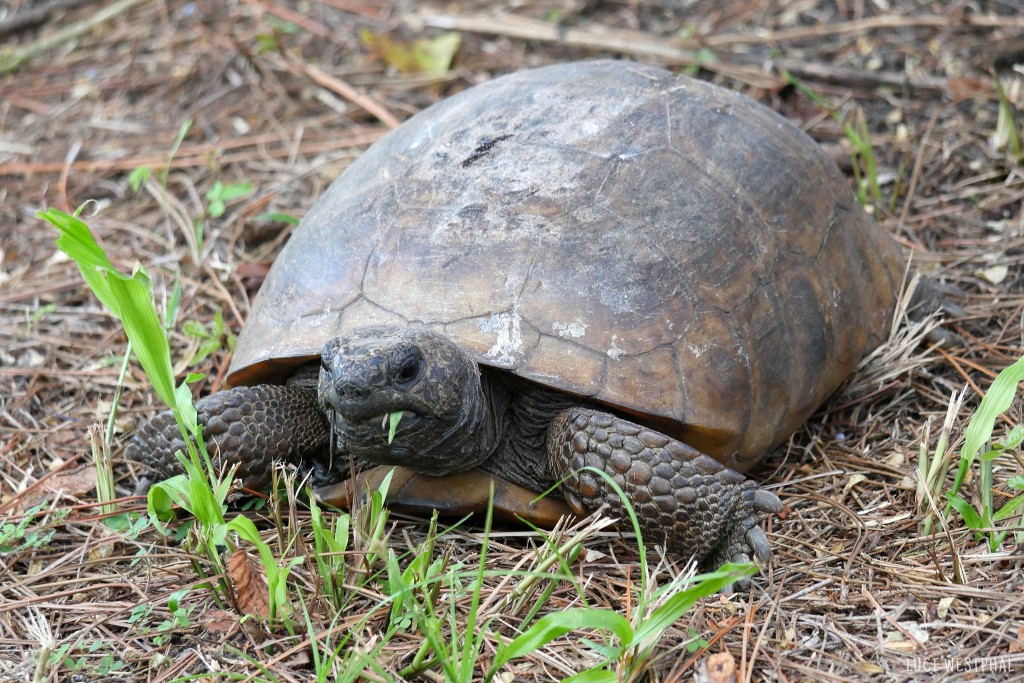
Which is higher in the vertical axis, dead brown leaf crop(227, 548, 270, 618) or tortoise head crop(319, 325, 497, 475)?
tortoise head crop(319, 325, 497, 475)

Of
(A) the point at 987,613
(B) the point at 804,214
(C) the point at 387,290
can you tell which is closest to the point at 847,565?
(A) the point at 987,613

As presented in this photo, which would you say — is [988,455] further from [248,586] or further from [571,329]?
[248,586]

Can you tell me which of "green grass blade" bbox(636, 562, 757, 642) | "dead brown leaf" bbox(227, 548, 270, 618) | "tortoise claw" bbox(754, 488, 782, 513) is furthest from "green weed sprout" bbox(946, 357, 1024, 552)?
"dead brown leaf" bbox(227, 548, 270, 618)

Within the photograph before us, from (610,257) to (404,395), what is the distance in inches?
31.8

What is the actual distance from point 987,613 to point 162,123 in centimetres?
516

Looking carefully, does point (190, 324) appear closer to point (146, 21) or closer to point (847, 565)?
point (847, 565)

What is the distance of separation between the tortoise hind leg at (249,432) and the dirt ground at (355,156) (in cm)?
20

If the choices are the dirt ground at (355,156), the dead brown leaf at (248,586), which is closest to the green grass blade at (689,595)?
the dirt ground at (355,156)

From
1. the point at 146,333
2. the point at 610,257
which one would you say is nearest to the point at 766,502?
the point at 610,257

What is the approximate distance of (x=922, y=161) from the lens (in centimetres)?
494

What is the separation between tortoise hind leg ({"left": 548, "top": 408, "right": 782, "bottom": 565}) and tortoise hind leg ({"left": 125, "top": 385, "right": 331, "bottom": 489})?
914 mm

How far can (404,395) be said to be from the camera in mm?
2789

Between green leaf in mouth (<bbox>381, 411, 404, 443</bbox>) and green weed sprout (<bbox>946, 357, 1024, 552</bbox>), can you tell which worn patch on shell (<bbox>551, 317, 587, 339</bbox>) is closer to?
green leaf in mouth (<bbox>381, 411, 404, 443</bbox>)

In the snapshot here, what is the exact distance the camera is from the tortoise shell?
3059 millimetres
